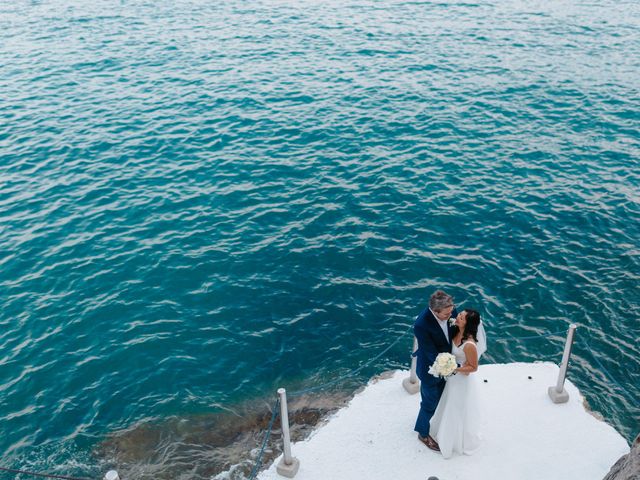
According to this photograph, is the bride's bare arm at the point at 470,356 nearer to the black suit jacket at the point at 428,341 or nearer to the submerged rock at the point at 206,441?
the black suit jacket at the point at 428,341

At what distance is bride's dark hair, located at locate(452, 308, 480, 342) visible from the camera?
902cm

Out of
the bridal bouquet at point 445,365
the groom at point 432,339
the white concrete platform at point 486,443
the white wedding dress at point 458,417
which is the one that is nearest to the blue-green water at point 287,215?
the white concrete platform at point 486,443

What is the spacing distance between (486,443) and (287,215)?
38.1 feet

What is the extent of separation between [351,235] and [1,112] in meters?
19.0

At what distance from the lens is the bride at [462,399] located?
9.12 m

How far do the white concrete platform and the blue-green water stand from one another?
262 centimetres

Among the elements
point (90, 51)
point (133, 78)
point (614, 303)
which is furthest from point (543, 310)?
point (90, 51)

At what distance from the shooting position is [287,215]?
20328mm

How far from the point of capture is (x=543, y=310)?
15977 millimetres

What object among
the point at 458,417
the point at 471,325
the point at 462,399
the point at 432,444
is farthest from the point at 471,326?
the point at 432,444

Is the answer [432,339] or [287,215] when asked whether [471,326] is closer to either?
[432,339]

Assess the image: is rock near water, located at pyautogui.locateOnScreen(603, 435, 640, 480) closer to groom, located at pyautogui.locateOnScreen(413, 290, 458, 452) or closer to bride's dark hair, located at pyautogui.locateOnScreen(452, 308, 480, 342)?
bride's dark hair, located at pyautogui.locateOnScreen(452, 308, 480, 342)

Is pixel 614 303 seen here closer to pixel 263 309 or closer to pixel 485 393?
pixel 485 393

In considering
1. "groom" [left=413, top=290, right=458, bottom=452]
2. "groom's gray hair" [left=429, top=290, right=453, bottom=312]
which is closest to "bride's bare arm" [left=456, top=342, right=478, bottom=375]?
"groom" [left=413, top=290, right=458, bottom=452]
